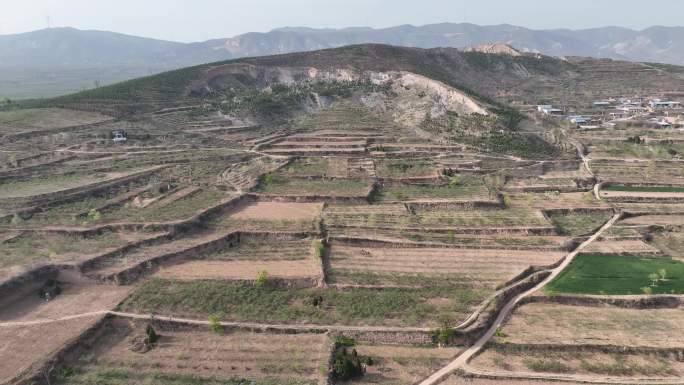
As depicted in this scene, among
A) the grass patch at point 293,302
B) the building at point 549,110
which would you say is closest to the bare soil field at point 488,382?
the grass patch at point 293,302

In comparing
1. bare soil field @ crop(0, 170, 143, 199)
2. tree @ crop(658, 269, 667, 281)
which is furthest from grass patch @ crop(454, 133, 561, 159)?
bare soil field @ crop(0, 170, 143, 199)

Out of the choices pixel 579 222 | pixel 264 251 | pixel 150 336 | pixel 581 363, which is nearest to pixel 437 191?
pixel 579 222

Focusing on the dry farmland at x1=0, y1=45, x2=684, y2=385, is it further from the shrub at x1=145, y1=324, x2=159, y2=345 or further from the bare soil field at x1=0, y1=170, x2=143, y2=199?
the bare soil field at x1=0, y1=170, x2=143, y2=199

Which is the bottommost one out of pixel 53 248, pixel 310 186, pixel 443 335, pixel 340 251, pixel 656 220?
pixel 443 335

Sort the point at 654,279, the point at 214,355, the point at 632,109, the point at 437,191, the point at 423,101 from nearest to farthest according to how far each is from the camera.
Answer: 1. the point at 214,355
2. the point at 654,279
3. the point at 437,191
4. the point at 423,101
5. the point at 632,109

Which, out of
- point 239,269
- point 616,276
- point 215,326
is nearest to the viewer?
point 215,326

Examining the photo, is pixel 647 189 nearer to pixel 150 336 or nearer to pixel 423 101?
pixel 423 101

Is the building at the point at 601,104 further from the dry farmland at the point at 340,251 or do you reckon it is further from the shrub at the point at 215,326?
the shrub at the point at 215,326
